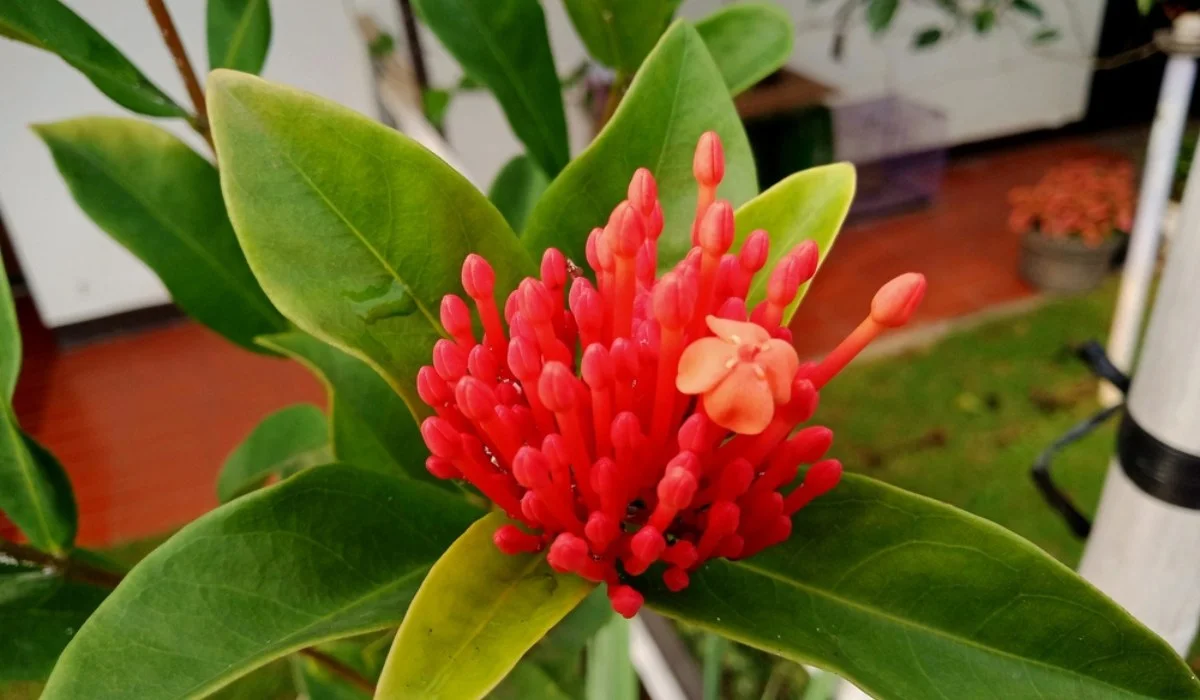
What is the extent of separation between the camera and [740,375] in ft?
0.68

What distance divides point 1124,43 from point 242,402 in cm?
323

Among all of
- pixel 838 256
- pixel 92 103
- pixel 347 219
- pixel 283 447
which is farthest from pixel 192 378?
pixel 347 219

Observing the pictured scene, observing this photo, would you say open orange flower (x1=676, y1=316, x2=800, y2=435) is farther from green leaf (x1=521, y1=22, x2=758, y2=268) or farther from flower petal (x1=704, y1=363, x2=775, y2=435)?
green leaf (x1=521, y1=22, x2=758, y2=268)

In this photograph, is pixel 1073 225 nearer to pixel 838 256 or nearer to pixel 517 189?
pixel 838 256

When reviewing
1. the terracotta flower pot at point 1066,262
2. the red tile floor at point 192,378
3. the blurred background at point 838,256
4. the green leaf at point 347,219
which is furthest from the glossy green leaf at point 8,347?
the terracotta flower pot at point 1066,262

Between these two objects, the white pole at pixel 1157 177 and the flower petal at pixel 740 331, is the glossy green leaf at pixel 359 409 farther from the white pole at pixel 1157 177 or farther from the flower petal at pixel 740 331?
the white pole at pixel 1157 177

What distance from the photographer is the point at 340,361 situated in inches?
13.7

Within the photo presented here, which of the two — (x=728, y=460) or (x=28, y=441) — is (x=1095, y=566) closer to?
(x=728, y=460)

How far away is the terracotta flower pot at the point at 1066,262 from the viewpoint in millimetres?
2283

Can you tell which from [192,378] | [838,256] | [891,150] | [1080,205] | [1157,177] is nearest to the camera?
[1157,177]

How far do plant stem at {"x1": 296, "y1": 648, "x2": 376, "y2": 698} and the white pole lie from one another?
1131 mm

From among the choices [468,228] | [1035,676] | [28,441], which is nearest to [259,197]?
[468,228]

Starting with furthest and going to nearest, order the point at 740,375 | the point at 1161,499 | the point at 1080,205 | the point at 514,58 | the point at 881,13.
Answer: the point at 1080,205, the point at 881,13, the point at 514,58, the point at 1161,499, the point at 740,375

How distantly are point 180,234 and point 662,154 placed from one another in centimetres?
23
